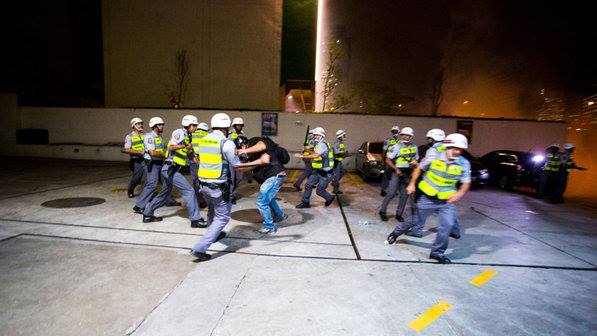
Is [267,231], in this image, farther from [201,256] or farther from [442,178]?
[442,178]

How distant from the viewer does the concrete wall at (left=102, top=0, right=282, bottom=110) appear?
59.0 feet

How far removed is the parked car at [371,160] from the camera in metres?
11.8

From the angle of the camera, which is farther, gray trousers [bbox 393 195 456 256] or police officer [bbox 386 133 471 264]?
gray trousers [bbox 393 195 456 256]

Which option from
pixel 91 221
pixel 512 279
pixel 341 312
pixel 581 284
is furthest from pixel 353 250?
pixel 91 221

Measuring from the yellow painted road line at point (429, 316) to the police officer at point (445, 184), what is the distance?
1.26 meters

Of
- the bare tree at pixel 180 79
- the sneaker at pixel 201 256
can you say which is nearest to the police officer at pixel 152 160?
the sneaker at pixel 201 256

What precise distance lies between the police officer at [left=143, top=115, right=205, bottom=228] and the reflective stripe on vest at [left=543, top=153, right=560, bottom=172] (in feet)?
35.3

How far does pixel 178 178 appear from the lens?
5684 millimetres

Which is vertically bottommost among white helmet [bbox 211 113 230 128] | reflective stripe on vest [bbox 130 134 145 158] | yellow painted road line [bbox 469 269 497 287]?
yellow painted road line [bbox 469 269 497 287]

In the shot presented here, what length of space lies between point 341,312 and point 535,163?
12049 mm

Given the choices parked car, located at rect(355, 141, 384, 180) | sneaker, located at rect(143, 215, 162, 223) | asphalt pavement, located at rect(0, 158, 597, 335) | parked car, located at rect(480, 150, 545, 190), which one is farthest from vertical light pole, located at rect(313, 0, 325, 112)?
sneaker, located at rect(143, 215, 162, 223)

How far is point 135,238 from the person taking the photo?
16.6 ft

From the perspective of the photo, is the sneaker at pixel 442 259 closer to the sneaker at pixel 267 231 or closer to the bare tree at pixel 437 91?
the sneaker at pixel 267 231

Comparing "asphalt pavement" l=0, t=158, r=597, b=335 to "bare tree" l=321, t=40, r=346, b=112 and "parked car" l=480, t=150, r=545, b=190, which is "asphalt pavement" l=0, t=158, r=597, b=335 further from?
"bare tree" l=321, t=40, r=346, b=112
